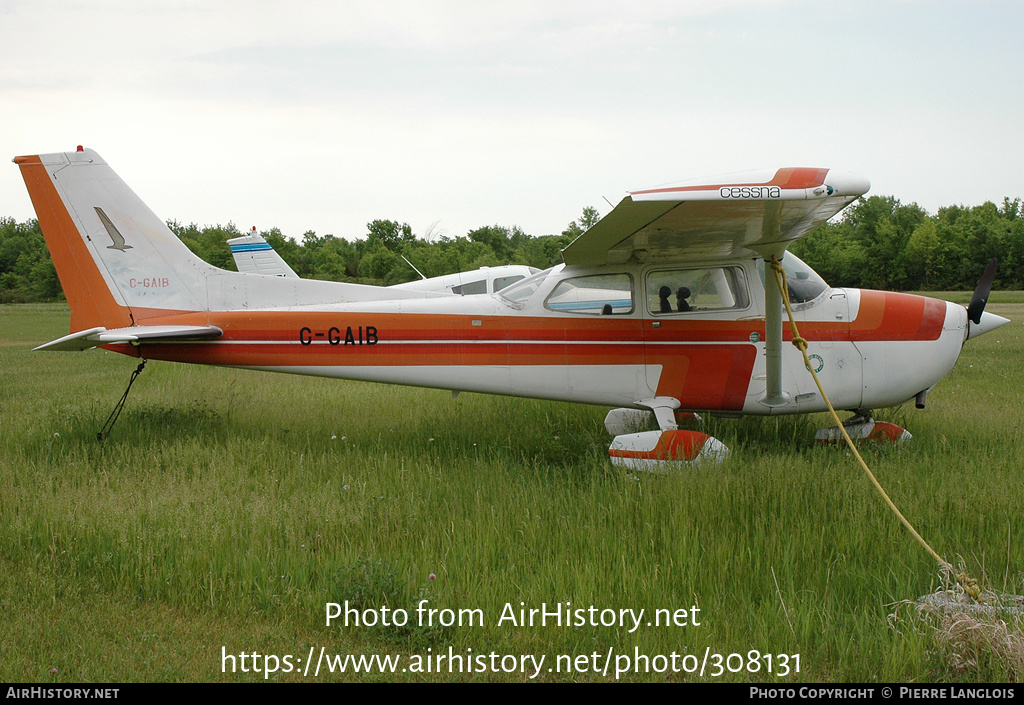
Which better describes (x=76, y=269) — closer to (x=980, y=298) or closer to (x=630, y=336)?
(x=630, y=336)

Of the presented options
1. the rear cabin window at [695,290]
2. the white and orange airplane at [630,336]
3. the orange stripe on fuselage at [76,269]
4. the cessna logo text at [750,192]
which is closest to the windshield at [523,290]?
the white and orange airplane at [630,336]

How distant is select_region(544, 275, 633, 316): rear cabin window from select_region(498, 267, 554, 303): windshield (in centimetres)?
19

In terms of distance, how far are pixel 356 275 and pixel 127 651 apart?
2258 inches

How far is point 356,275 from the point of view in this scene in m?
58.8

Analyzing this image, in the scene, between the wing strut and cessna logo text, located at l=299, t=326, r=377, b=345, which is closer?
the wing strut

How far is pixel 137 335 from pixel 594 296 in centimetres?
434

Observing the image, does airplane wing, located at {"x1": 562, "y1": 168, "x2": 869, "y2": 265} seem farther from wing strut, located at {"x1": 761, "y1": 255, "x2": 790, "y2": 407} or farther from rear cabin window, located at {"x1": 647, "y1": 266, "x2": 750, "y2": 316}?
wing strut, located at {"x1": 761, "y1": 255, "x2": 790, "y2": 407}

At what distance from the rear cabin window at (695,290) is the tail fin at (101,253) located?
14.8 feet

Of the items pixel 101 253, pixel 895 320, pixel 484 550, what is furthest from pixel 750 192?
pixel 101 253

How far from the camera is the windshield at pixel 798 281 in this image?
6344mm

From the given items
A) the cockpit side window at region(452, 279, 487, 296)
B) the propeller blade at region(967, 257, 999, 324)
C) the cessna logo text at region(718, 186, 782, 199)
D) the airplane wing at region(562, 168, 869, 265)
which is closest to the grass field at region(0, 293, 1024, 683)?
the propeller blade at region(967, 257, 999, 324)

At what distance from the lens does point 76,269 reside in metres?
6.93

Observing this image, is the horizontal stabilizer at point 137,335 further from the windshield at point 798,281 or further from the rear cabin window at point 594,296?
the windshield at point 798,281

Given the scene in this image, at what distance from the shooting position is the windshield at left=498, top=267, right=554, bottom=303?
652cm
